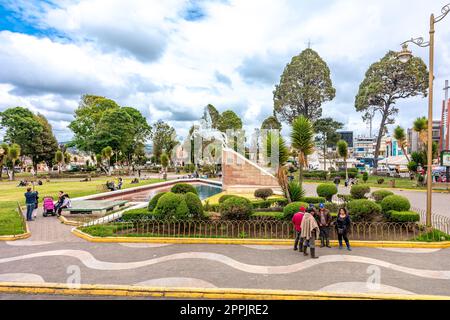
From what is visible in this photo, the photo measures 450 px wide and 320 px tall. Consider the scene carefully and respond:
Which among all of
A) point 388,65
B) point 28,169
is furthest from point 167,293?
point 28,169

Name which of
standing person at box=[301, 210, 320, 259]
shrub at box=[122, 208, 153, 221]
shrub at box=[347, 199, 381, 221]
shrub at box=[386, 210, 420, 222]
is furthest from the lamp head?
shrub at box=[122, 208, 153, 221]

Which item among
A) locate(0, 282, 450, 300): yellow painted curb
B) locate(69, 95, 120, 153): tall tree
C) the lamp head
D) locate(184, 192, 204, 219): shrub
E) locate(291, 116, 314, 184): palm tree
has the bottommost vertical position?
locate(0, 282, 450, 300): yellow painted curb

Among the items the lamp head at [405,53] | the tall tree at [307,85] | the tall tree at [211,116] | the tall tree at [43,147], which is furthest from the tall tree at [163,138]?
the lamp head at [405,53]

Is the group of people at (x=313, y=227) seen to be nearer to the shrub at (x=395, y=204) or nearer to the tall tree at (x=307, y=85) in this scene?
the shrub at (x=395, y=204)

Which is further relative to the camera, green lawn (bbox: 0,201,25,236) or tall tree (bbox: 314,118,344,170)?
tall tree (bbox: 314,118,344,170)

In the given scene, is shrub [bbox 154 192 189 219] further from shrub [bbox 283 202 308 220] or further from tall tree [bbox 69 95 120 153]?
tall tree [bbox 69 95 120 153]

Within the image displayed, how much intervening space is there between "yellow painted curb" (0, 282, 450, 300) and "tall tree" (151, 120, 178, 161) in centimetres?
5681

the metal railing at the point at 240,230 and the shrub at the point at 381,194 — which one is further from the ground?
the shrub at the point at 381,194

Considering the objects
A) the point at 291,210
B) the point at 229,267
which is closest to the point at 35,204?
the point at 229,267

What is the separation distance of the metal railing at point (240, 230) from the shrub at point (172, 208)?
0.74 ft

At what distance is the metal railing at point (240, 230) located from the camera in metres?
9.41

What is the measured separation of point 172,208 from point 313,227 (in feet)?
16.7

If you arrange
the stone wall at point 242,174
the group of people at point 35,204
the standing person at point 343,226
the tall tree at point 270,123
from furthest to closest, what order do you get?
the tall tree at point 270,123 → the stone wall at point 242,174 → the group of people at point 35,204 → the standing person at point 343,226

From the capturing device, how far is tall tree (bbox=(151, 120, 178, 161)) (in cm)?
6266
